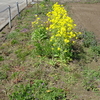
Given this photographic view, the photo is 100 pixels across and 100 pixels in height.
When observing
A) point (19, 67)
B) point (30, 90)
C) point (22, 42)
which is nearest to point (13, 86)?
point (30, 90)

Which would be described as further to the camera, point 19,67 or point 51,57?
point 51,57

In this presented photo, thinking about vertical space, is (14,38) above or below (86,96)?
above

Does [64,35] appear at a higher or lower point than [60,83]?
higher

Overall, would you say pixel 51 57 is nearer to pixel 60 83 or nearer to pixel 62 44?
pixel 62 44

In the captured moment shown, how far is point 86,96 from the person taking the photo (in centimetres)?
401

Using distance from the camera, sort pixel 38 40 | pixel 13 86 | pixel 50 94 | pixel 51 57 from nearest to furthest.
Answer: pixel 50 94 < pixel 13 86 < pixel 51 57 < pixel 38 40

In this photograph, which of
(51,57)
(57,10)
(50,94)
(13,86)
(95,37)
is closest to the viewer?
(50,94)

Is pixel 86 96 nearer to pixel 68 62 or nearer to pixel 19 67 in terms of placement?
pixel 68 62

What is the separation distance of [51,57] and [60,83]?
1217 millimetres

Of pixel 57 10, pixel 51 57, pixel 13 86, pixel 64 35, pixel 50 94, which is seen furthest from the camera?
pixel 57 10

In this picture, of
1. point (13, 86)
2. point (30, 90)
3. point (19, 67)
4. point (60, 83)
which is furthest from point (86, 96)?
point (19, 67)

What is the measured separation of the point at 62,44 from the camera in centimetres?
522

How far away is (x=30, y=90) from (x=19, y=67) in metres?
1.09

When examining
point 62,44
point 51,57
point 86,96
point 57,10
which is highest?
point 57,10
